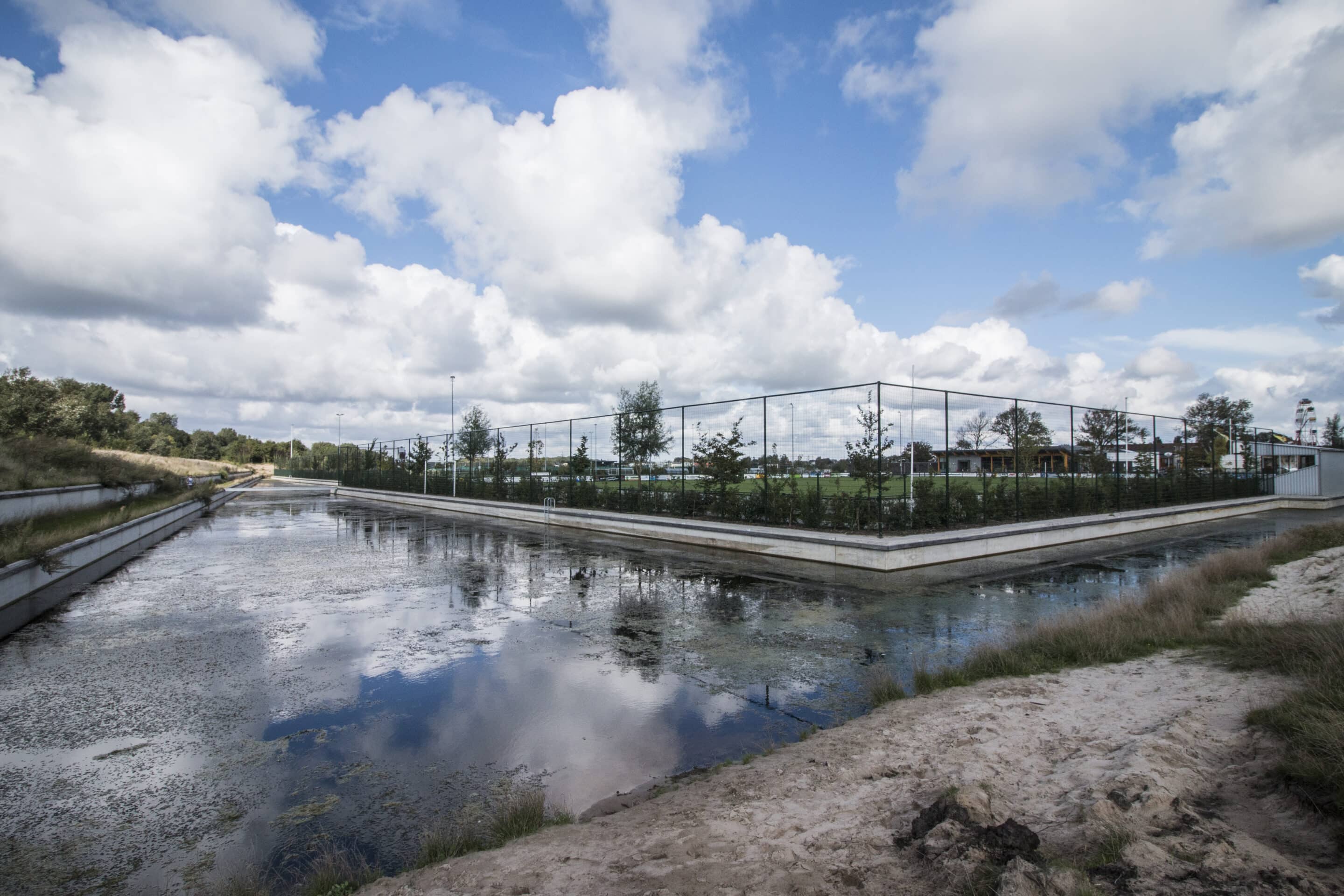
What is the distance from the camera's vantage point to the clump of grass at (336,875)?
9.28 feet

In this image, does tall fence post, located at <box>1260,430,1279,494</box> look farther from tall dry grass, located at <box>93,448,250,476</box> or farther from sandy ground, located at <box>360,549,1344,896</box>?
tall dry grass, located at <box>93,448,250,476</box>

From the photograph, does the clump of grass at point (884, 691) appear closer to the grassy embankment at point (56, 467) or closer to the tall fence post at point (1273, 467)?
the grassy embankment at point (56, 467)

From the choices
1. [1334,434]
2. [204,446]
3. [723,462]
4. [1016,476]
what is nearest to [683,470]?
[723,462]

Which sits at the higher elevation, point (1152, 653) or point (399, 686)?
point (1152, 653)

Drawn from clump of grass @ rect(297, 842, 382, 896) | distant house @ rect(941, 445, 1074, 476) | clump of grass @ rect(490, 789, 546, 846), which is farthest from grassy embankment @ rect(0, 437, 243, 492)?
distant house @ rect(941, 445, 1074, 476)

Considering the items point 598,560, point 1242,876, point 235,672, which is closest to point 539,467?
point 598,560

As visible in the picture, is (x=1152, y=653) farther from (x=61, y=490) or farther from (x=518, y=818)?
(x=61, y=490)

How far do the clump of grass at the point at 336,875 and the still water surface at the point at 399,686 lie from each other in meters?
0.11

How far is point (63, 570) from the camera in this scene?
10.8m

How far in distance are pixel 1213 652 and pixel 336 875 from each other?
6953mm

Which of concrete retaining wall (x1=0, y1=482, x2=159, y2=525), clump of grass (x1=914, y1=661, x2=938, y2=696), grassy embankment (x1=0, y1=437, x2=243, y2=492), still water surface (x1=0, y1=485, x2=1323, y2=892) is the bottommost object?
still water surface (x1=0, y1=485, x2=1323, y2=892)

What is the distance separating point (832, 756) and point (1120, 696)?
8.19ft

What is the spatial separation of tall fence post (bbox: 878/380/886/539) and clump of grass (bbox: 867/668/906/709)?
26.3 ft

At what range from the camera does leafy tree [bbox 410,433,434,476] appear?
3719cm
